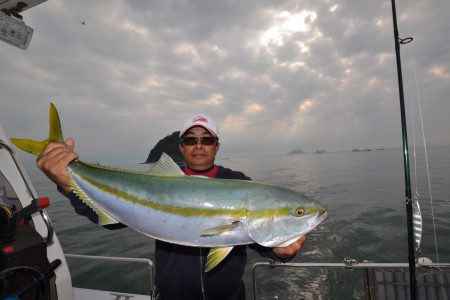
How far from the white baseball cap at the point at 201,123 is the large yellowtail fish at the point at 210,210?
128 cm

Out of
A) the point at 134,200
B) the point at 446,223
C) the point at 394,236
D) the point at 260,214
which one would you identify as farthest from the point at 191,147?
the point at 446,223

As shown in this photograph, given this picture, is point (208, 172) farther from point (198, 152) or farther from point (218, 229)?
point (218, 229)

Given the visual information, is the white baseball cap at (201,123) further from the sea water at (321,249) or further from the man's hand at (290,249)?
the sea water at (321,249)

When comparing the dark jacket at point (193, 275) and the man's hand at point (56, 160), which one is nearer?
the man's hand at point (56, 160)

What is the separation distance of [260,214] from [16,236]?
9.49 feet

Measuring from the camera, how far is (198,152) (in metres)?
3.67

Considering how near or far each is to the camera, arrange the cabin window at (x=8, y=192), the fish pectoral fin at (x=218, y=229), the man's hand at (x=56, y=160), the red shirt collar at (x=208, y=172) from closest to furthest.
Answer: the fish pectoral fin at (x=218, y=229) < the man's hand at (x=56, y=160) < the cabin window at (x=8, y=192) < the red shirt collar at (x=208, y=172)

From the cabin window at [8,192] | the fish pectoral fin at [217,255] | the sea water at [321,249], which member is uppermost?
the cabin window at [8,192]

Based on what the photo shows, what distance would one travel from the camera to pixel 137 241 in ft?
43.3

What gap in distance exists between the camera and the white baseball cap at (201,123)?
3.57 metres

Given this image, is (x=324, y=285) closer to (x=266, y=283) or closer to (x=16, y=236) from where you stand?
(x=266, y=283)

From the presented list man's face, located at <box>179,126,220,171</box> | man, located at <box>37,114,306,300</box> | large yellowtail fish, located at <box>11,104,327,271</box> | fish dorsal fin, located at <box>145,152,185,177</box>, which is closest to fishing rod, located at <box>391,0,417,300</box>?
man, located at <box>37,114,306,300</box>

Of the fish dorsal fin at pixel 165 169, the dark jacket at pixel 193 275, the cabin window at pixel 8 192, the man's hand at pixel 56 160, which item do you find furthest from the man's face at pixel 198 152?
the cabin window at pixel 8 192

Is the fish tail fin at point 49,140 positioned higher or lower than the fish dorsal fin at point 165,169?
higher
